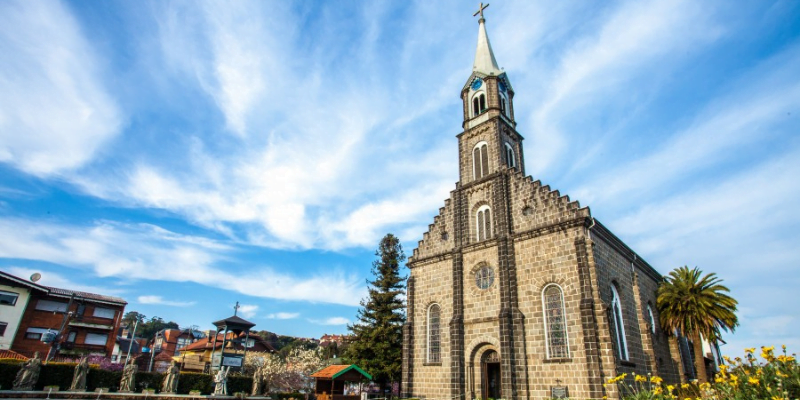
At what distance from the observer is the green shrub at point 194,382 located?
30.3 m

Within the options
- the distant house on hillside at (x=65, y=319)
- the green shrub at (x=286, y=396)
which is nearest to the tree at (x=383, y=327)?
the green shrub at (x=286, y=396)

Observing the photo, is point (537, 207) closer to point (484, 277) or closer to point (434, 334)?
point (484, 277)

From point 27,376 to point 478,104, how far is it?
33.9 meters

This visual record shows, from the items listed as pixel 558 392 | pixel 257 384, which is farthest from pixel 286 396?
pixel 558 392

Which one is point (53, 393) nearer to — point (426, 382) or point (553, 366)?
point (426, 382)

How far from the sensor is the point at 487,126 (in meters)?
30.8

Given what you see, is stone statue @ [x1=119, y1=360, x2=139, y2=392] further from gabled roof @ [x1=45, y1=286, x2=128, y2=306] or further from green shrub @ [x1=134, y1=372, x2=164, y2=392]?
gabled roof @ [x1=45, y1=286, x2=128, y2=306]

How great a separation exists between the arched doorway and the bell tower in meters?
12.0

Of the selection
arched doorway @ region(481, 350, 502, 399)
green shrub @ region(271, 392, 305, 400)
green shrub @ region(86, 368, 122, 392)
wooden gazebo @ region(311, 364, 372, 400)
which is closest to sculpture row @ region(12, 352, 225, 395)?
green shrub @ region(86, 368, 122, 392)

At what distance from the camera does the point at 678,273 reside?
29125mm

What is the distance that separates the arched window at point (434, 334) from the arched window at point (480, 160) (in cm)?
993

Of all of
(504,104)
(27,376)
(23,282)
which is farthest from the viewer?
(23,282)

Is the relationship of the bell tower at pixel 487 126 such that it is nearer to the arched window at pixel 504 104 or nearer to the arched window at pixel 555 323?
the arched window at pixel 504 104

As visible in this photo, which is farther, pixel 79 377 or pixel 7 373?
pixel 79 377
